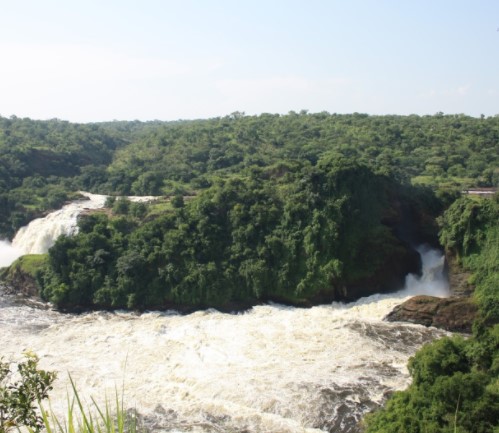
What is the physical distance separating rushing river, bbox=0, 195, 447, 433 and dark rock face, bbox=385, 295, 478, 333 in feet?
2.20

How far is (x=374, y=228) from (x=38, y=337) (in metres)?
18.6

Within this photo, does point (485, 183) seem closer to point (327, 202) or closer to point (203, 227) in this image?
point (327, 202)

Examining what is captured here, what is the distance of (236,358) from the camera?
76.2ft

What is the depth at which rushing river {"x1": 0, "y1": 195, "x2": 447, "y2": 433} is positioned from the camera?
1898 cm

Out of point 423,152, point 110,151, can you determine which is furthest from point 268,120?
point 423,152

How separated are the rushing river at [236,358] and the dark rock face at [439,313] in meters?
0.67

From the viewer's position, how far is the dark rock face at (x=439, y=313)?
84.2ft

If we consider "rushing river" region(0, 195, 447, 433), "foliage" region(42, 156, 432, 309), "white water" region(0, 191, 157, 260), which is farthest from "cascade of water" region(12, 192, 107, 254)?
"rushing river" region(0, 195, 447, 433)

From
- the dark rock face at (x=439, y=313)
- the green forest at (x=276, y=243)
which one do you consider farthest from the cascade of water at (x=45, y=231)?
the dark rock face at (x=439, y=313)

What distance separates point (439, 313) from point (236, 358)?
33.0 feet

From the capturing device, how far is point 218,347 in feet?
80.2

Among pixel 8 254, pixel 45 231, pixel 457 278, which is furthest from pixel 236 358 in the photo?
pixel 8 254

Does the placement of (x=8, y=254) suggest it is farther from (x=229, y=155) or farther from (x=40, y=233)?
(x=229, y=155)

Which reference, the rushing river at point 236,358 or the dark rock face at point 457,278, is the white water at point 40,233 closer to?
the rushing river at point 236,358
